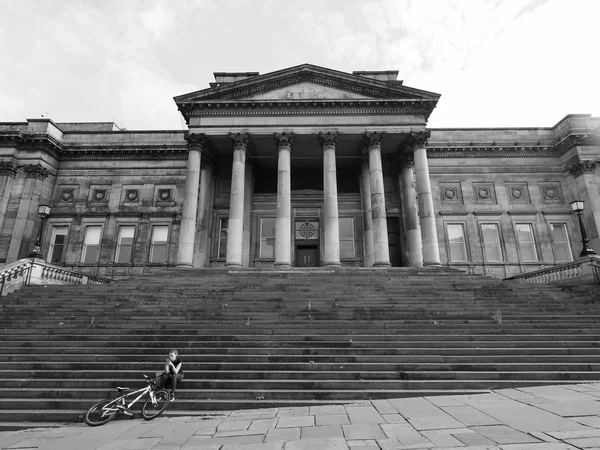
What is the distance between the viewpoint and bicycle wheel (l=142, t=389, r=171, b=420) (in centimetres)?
747

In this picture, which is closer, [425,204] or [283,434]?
[283,434]

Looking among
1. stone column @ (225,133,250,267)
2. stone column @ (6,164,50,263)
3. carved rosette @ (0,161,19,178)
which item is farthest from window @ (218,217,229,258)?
carved rosette @ (0,161,19,178)

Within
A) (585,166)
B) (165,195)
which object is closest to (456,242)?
(585,166)

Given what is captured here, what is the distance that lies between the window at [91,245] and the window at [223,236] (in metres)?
9.32

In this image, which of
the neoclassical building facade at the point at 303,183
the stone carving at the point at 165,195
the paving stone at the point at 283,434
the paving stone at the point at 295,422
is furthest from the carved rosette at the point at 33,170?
the paving stone at the point at 283,434

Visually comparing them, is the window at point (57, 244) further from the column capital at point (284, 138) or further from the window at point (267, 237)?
the column capital at point (284, 138)

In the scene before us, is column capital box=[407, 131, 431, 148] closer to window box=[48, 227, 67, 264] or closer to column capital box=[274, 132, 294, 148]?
column capital box=[274, 132, 294, 148]

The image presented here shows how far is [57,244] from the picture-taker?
27.1 meters

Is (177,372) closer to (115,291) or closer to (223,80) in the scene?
(115,291)

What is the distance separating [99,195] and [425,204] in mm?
23982

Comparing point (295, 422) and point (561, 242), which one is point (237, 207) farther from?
point (561, 242)

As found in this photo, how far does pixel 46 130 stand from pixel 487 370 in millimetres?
31814

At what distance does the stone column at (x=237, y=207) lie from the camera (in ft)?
67.3

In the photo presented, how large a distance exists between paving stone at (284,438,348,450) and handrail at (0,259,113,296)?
53.4ft
